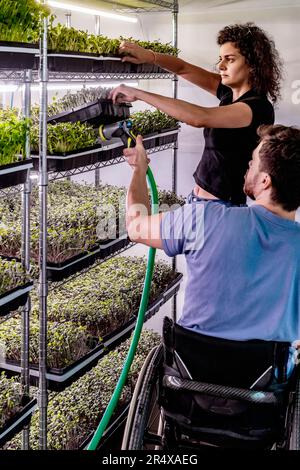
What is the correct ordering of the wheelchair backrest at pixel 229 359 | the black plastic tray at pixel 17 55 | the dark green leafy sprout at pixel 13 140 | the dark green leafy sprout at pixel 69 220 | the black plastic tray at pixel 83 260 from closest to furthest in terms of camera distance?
the wheelchair backrest at pixel 229 359, the black plastic tray at pixel 17 55, the dark green leafy sprout at pixel 13 140, the black plastic tray at pixel 83 260, the dark green leafy sprout at pixel 69 220

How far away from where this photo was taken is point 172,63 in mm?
3387

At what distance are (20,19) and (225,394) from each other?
4.65 feet

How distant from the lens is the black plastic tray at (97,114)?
8.77ft

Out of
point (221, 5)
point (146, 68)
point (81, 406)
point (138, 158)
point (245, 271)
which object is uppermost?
point (221, 5)

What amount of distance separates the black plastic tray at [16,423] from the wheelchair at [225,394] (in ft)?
2.17

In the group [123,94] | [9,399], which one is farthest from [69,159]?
[9,399]

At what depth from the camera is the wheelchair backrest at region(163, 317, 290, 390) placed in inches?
68.2

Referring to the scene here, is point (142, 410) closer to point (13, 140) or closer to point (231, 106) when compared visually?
point (13, 140)

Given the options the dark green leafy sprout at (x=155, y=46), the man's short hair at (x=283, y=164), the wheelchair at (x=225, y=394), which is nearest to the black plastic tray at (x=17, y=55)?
the man's short hair at (x=283, y=164)

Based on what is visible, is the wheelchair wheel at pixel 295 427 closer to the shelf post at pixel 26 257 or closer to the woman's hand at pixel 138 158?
the woman's hand at pixel 138 158

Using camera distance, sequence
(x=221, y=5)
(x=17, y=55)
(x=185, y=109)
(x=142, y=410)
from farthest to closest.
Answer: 1. (x=221, y=5)
2. (x=185, y=109)
3. (x=17, y=55)
4. (x=142, y=410)

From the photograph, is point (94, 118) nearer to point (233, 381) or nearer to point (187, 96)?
point (233, 381)

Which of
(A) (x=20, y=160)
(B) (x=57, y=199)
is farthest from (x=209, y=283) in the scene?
(B) (x=57, y=199)
